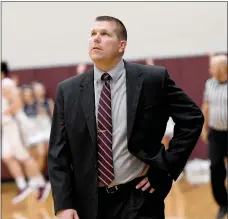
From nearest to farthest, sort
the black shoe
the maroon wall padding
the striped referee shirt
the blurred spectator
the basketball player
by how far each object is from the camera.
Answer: the black shoe, the striped referee shirt, the basketball player, the maroon wall padding, the blurred spectator

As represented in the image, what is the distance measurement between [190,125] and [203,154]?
5439 mm

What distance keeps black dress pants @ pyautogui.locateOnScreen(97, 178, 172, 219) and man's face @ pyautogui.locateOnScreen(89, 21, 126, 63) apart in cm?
59

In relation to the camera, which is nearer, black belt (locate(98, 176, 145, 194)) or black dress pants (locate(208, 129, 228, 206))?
black belt (locate(98, 176, 145, 194))

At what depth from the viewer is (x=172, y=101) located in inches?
90.0

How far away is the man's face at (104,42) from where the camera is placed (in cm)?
221

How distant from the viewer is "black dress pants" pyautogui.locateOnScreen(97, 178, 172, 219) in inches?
87.2

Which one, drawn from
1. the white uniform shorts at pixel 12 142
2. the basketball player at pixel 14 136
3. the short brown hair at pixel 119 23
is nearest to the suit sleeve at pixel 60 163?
the short brown hair at pixel 119 23

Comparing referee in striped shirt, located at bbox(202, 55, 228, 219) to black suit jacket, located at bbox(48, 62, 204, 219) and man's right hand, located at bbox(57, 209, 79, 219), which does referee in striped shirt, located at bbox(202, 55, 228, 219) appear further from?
man's right hand, located at bbox(57, 209, 79, 219)

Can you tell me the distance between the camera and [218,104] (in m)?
4.85

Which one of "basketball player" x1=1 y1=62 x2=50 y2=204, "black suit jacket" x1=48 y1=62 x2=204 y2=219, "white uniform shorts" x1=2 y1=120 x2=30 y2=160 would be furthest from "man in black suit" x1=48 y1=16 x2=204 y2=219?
"white uniform shorts" x1=2 y1=120 x2=30 y2=160

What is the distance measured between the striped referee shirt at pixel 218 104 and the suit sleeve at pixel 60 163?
2779 millimetres

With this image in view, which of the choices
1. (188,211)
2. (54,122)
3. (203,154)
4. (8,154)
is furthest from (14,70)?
(54,122)

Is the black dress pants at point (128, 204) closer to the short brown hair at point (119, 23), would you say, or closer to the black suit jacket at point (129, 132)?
the black suit jacket at point (129, 132)

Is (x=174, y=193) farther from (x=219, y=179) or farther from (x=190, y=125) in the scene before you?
(x=190, y=125)
